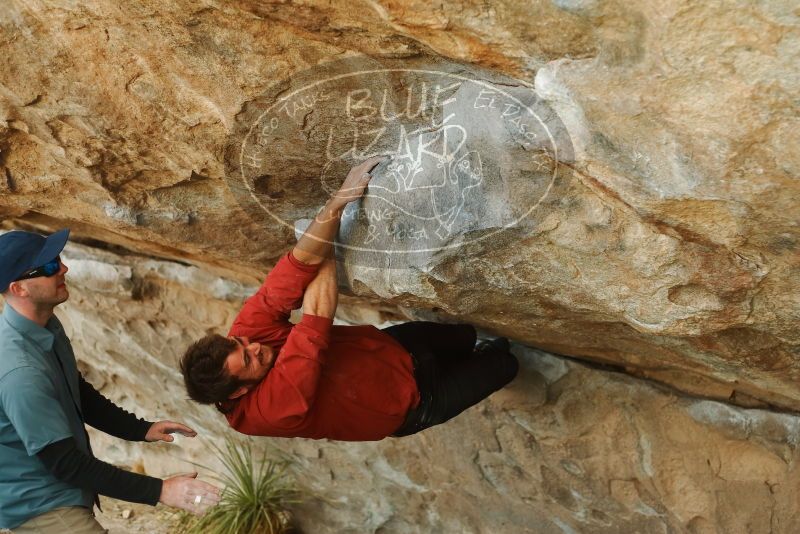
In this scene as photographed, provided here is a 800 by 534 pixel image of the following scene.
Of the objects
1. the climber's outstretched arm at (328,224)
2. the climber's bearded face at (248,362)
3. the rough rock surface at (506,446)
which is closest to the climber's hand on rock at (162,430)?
the climber's bearded face at (248,362)

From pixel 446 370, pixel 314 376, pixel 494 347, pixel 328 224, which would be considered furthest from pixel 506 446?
pixel 328 224

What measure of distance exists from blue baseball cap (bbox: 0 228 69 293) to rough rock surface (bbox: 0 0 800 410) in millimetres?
332

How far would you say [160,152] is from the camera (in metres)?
2.38

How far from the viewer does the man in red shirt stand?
7.14ft

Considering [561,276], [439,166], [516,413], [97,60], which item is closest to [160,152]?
[97,60]

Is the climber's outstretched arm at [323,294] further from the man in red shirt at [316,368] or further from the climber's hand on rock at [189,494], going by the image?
the climber's hand on rock at [189,494]

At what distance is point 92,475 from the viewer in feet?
7.25

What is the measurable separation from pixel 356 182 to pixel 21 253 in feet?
3.13

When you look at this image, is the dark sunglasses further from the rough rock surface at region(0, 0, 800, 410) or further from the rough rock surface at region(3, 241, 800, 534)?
the rough rock surface at region(3, 241, 800, 534)

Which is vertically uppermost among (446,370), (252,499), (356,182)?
(356,182)

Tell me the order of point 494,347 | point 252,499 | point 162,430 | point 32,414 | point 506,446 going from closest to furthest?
point 32,414 < point 162,430 < point 494,347 < point 506,446 < point 252,499

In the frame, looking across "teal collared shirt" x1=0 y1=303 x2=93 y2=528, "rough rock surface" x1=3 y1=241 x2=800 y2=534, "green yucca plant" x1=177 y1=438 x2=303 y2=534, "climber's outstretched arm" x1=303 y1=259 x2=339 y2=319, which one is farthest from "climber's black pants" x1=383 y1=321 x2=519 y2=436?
"green yucca plant" x1=177 y1=438 x2=303 y2=534

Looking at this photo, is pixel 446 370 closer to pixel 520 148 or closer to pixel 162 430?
pixel 162 430

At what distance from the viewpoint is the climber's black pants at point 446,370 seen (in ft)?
8.26
